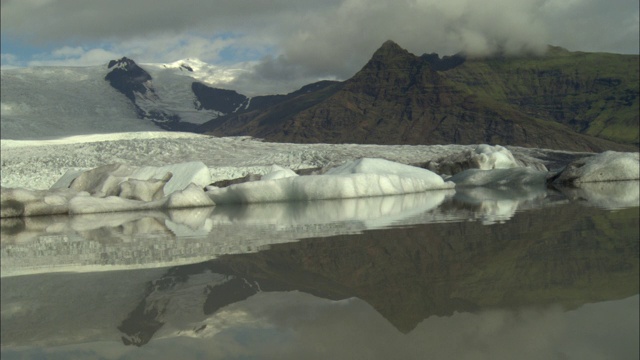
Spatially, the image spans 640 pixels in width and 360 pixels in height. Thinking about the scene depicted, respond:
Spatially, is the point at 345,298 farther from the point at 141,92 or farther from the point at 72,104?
the point at 141,92

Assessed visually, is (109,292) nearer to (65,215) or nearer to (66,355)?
(66,355)

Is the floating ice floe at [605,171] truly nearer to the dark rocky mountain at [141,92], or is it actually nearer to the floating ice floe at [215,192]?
the floating ice floe at [215,192]

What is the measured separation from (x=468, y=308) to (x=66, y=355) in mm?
2262

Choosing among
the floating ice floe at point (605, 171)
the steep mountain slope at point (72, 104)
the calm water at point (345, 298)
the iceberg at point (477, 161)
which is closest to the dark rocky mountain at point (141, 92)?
the steep mountain slope at point (72, 104)

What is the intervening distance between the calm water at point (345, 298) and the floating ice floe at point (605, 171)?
16.8 meters

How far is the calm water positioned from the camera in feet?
9.97

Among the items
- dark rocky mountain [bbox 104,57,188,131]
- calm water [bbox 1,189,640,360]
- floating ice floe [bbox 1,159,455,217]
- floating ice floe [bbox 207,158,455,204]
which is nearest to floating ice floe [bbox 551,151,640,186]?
floating ice floe [bbox 1,159,455,217]

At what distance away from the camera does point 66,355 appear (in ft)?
10.5

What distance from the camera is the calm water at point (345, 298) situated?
9.97ft

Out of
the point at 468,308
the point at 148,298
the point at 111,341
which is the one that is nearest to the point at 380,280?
the point at 468,308

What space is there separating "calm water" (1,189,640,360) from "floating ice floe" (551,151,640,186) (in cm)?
1682

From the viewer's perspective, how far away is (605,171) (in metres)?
23.8

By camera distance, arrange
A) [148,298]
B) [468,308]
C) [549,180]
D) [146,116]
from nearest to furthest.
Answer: [468,308] → [148,298] → [549,180] → [146,116]

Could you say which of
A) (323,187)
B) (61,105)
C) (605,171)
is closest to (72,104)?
(61,105)
